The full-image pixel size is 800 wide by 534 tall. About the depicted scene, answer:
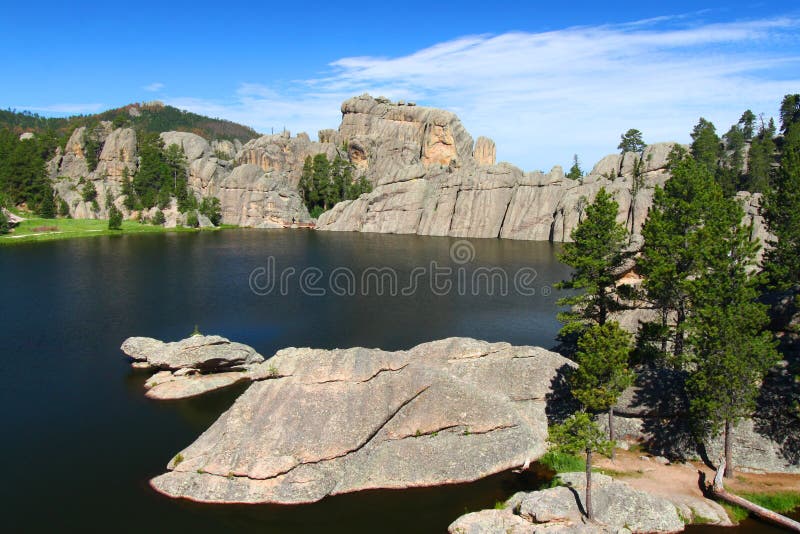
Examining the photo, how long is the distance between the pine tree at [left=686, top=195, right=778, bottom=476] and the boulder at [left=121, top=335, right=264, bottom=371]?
1358 inches

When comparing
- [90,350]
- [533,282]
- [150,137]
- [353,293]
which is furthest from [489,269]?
[150,137]

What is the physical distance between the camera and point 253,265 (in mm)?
100062

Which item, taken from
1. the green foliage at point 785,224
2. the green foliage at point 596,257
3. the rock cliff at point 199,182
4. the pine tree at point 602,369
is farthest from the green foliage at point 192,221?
the pine tree at point 602,369

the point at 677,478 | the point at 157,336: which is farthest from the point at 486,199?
the point at 677,478

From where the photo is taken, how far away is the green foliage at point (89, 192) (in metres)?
164

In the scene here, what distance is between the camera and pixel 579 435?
27422mm

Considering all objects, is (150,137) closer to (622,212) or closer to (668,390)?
(622,212)

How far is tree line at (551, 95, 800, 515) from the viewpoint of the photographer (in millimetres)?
30609

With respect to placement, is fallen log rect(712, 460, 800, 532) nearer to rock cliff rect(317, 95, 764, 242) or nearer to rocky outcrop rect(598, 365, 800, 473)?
rocky outcrop rect(598, 365, 800, 473)

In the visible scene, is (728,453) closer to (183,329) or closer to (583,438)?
(583,438)

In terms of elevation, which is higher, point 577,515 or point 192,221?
point 192,221

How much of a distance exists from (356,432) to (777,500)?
23212mm

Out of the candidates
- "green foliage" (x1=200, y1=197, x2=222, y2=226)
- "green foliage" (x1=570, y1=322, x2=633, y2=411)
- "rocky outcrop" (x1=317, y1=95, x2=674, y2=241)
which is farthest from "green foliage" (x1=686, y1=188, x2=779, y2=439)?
"green foliage" (x1=200, y1=197, x2=222, y2=226)

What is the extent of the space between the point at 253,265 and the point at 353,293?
29.3m
